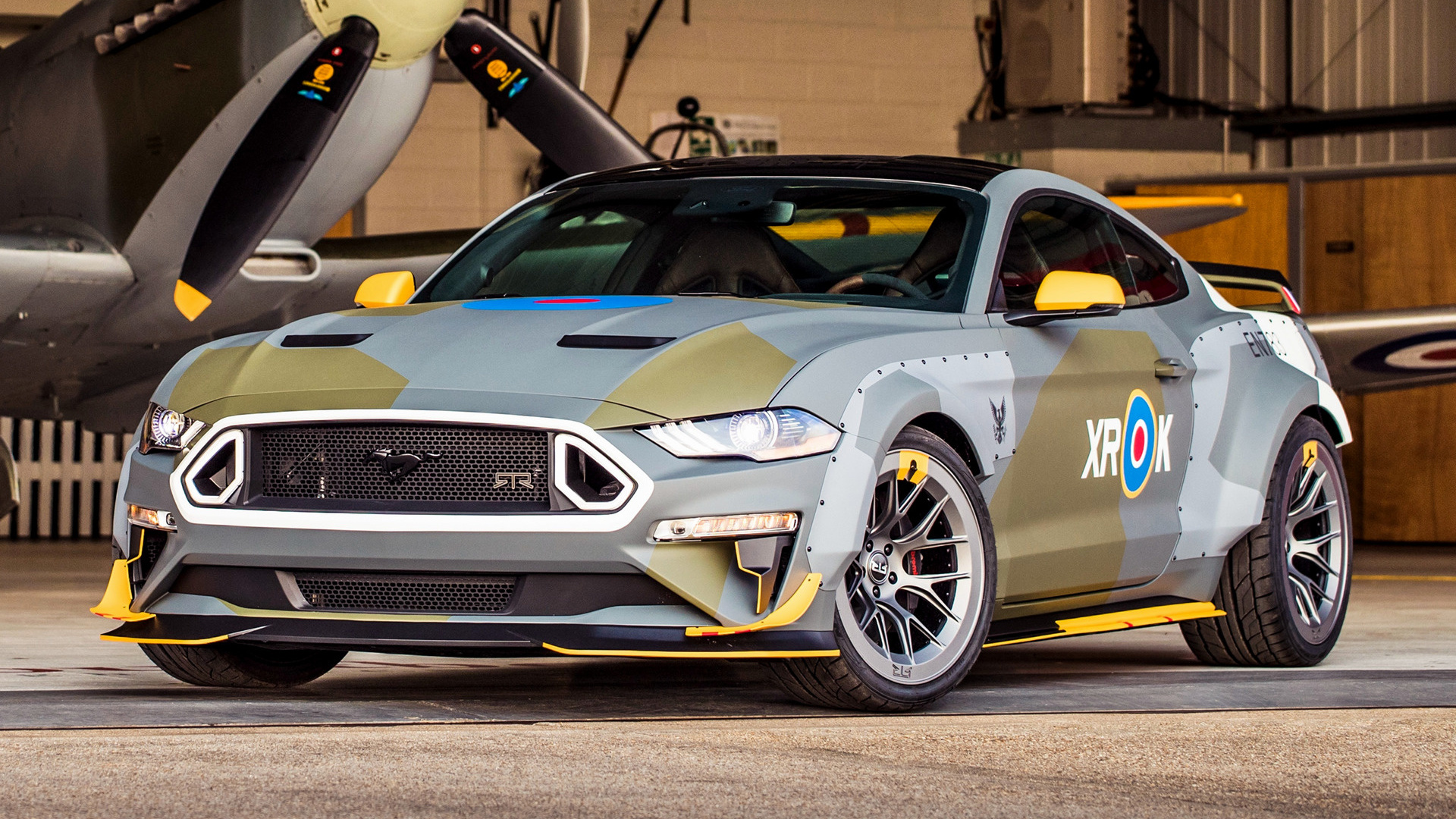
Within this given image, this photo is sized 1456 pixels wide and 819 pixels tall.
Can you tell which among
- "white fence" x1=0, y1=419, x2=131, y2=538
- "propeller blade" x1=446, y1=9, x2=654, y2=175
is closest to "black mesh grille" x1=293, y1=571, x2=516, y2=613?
"propeller blade" x1=446, y1=9, x2=654, y2=175

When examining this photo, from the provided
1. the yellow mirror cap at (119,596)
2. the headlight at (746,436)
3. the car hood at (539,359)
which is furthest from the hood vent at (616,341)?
the yellow mirror cap at (119,596)

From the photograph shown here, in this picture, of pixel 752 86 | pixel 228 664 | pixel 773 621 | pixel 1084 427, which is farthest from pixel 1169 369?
pixel 752 86

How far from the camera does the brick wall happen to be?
16.8m

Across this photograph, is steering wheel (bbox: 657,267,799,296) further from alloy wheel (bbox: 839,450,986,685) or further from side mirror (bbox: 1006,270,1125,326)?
alloy wheel (bbox: 839,450,986,685)

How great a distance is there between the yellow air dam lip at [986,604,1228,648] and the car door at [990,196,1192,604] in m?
0.09

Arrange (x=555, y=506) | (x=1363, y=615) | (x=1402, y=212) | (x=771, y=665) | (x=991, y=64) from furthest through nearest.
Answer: (x=991, y=64) < (x=1402, y=212) < (x=1363, y=615) < (x=771, y=665) < (x=555, y=506)

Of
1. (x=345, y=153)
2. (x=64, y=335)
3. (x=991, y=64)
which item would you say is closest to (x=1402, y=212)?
(x=991, y=64)

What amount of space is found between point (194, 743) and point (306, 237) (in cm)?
719

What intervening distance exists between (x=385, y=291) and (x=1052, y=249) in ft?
6.22

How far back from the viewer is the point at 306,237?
1089 centimetres

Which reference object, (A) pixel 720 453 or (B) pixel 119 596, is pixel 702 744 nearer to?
(A) pixel 720 453

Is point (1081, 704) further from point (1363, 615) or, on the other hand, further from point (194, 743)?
point (1363, 615)

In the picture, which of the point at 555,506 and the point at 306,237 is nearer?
the point at 555,506

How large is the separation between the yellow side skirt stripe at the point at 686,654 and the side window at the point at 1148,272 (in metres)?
2.15
